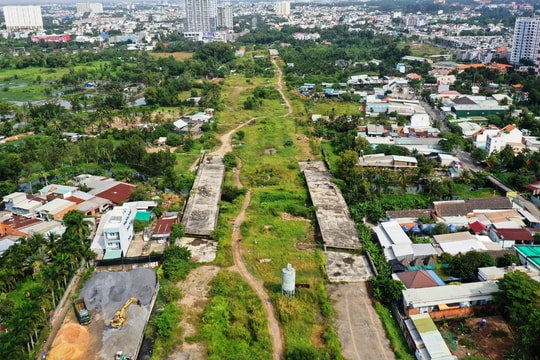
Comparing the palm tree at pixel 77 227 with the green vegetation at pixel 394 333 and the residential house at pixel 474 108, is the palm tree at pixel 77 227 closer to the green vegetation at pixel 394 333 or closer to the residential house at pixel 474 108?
the green vegetation at pixel 394 333

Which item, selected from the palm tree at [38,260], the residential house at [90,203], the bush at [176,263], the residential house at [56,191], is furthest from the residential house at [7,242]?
the bush at [176,263]

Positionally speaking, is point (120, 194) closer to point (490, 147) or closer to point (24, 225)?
point (24, 225)

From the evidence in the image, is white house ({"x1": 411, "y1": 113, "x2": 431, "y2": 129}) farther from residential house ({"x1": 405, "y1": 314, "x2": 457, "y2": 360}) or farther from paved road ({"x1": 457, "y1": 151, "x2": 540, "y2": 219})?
residential house ({"x1": 405, "y1": 314, "x2": 457, "y2": 360})

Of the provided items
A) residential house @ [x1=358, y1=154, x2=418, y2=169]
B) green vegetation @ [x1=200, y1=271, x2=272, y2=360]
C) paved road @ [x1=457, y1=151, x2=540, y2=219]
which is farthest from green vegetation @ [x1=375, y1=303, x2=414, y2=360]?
residential house @ [x1=358, y1=154, x2=418, y2=169]

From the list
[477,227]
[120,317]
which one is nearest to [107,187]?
[120,317]

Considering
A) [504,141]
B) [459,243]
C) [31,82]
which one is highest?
[31,82]

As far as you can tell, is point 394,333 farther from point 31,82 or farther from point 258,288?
point 31,82

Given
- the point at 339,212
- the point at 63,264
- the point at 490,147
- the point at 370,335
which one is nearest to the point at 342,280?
the point at 370,335
